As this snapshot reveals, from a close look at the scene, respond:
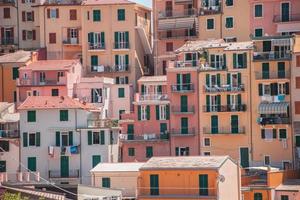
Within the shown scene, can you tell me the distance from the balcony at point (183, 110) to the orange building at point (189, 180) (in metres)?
11.4

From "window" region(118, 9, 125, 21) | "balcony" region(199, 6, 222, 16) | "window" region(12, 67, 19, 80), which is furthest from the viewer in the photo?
"window" region(118, 9, 125, 21)

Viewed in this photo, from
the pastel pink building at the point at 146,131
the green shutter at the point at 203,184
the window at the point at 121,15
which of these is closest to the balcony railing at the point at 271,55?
the pastel pink building at the point at 146,131

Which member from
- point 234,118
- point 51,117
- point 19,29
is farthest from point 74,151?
point 19,29

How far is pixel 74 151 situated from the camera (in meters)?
88.8

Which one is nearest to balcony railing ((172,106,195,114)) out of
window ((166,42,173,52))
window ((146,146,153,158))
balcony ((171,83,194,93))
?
balcony ((171,83,194,93))

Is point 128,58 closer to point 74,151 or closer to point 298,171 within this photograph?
point 74,151

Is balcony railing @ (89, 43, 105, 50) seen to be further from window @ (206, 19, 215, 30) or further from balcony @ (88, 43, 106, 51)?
window @ (206, 19, 215, 30)

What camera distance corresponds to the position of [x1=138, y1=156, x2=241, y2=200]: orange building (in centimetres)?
7650

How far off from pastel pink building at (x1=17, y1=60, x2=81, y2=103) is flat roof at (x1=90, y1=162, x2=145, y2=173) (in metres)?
9.94

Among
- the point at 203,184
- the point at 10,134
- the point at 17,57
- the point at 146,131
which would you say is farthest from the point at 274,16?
the point at 203,184

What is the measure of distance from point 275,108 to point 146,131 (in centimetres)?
925

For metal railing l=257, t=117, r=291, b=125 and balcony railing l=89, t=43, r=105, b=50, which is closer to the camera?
metal railing l=257, t=117, r=291, b=125

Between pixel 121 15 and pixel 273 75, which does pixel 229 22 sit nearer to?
pixel 121 15

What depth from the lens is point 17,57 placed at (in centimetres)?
9781
